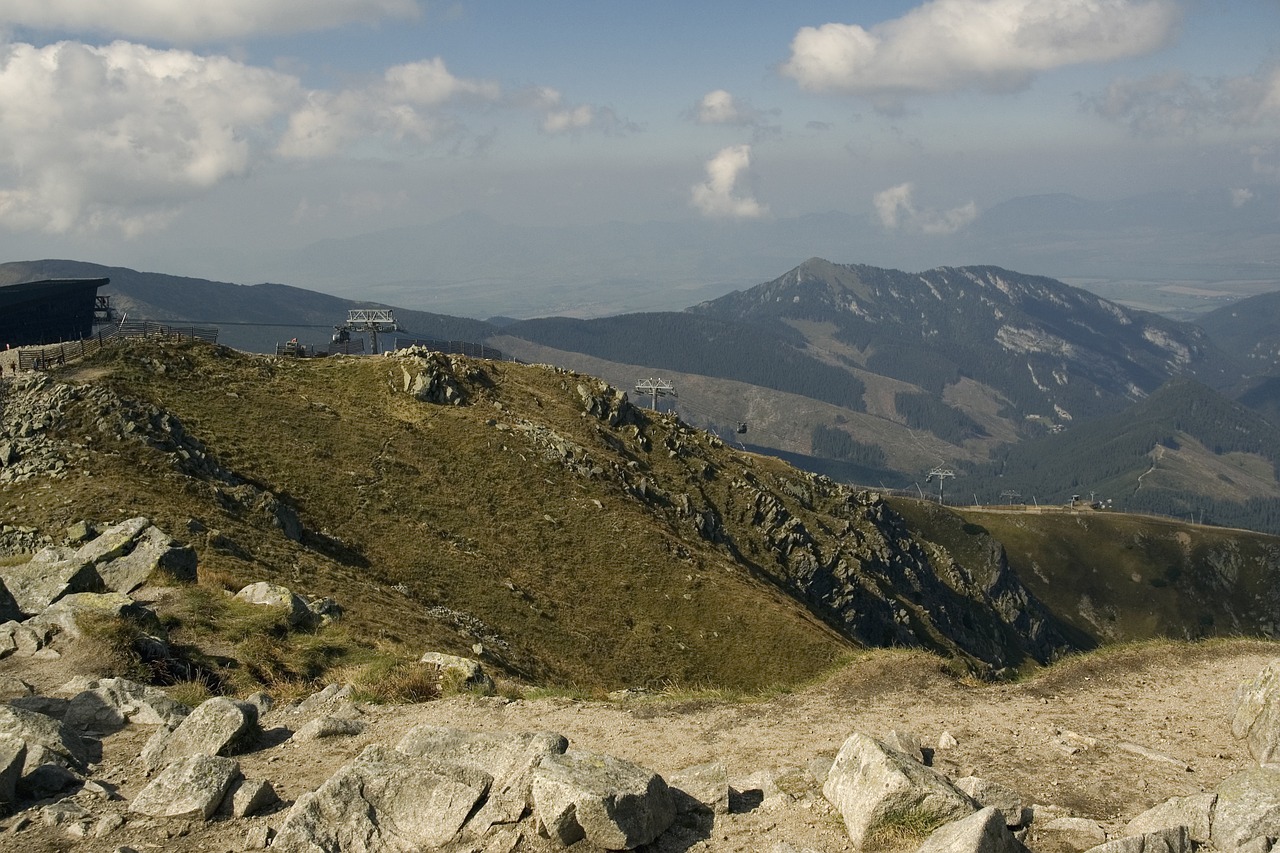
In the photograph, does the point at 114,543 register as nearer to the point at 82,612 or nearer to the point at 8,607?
the point at 8,607

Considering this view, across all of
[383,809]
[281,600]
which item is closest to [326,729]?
[383,809]

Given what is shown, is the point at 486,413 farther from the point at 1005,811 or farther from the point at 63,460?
the point at 1005,811

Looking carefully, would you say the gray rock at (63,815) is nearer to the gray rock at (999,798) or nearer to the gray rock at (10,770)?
the gray rock at (10,770)

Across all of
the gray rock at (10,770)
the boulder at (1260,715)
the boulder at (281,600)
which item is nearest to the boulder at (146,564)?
the boulder at (281,600)

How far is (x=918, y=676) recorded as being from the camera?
23531 mm

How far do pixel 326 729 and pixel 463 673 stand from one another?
4862 mm

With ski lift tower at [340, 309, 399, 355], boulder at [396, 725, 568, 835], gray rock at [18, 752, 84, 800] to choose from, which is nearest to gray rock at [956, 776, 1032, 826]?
boulder at [396, 725, 568, 835]

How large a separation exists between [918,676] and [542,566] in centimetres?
3433

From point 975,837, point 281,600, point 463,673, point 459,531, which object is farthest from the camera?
point 459,531

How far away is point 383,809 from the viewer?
13977 mm

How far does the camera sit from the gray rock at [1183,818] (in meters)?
12.5

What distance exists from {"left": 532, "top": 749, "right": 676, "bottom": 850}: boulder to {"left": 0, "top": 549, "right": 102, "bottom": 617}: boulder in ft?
63.0

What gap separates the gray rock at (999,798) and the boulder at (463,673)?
1169cm

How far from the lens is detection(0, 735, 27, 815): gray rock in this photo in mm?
13867
